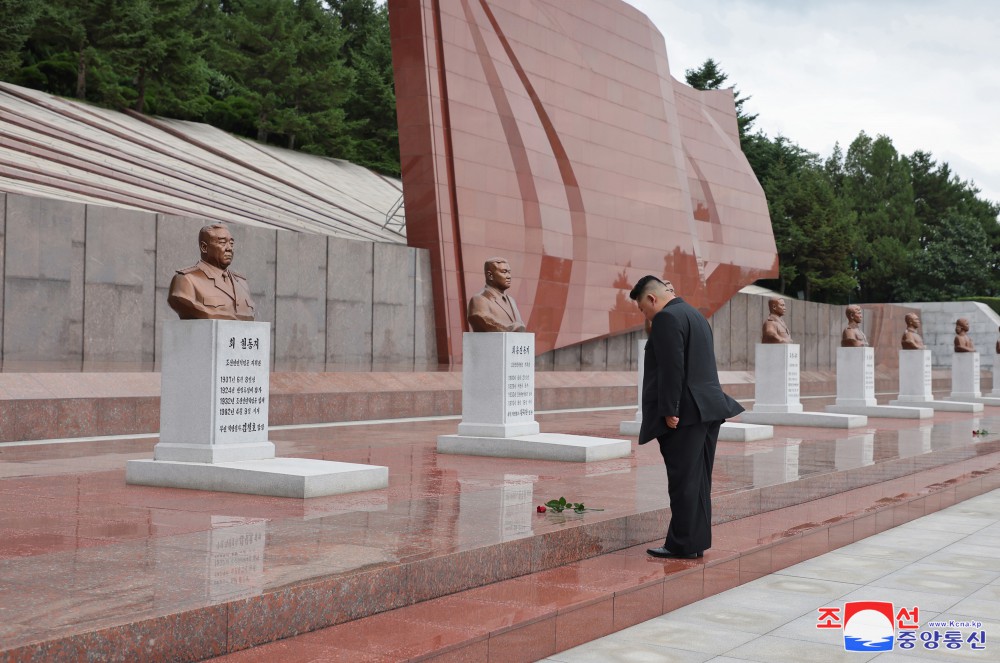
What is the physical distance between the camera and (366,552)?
14.7 ft

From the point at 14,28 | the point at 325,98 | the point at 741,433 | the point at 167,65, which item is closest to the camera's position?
the point at 741,433

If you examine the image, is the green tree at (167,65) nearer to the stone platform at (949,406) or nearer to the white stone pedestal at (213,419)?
the stone platform at (949,406)

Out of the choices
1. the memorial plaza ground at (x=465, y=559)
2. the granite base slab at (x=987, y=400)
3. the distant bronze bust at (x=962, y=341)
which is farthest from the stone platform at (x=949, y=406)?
the memorial plaza ground at (x=465, y=559)

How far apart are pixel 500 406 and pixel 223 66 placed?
26.9 meters

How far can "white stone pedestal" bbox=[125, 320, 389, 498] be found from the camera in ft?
21.2

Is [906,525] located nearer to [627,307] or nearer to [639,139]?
[627,307]

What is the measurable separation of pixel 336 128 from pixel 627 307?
1380cm

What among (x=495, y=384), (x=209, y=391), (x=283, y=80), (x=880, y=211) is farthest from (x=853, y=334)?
(x=880, y=211)

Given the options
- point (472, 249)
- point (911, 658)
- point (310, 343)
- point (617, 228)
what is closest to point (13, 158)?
point (310, 343)

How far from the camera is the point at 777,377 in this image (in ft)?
46.2

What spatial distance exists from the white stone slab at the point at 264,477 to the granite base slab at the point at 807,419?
826 centimetres

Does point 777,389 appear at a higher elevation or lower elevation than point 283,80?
lower

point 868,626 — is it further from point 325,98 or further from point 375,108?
point 375,108

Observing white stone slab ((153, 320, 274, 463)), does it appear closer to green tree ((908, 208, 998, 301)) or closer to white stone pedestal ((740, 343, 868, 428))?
white stone pedestal ((740, 343, 868, 428))
